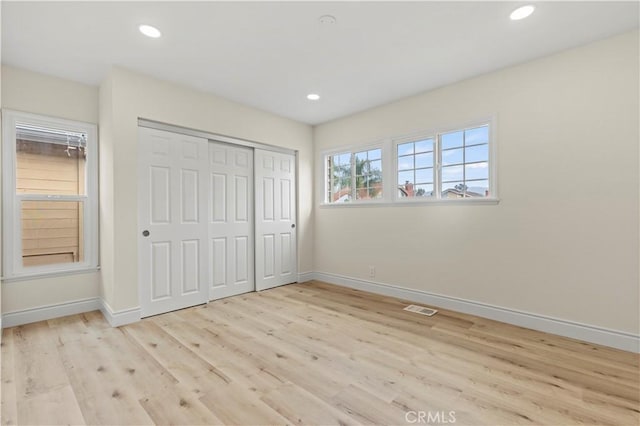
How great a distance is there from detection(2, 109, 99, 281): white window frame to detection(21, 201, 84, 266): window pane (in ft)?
0.15

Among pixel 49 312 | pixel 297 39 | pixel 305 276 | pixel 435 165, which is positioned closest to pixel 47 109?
pixel 49 312

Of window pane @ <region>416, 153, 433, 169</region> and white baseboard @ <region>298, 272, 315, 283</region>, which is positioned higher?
window pane @ <region>416, 153, 433, 169</region>

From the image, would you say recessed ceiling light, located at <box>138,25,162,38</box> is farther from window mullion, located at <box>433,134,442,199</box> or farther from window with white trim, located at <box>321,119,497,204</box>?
window mullion, located at <box>433,134,442,199</box>

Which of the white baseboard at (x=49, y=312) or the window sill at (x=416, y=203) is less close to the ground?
the window sill at (x=416, y=203)

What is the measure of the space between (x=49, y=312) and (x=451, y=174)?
4722mm

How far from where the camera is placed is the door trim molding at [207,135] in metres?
3.35

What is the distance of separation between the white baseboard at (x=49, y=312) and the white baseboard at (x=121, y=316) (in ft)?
1.28

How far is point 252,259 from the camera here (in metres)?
4.40

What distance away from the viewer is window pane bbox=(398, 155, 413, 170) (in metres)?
3.97

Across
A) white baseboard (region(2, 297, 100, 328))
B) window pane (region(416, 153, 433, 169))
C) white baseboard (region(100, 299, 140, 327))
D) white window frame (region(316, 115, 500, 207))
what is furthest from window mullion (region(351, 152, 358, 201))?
white baseboard (region(2, 297, 100, 328))

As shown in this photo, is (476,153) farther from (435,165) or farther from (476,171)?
(435,165)

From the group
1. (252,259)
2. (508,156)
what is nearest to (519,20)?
(508,156)

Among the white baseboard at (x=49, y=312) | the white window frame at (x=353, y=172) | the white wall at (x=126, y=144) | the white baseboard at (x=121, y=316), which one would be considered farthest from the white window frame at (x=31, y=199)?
the white window frame at (x=353, y=172)

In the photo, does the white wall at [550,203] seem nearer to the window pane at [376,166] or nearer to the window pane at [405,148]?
the window pane at [405,148]
